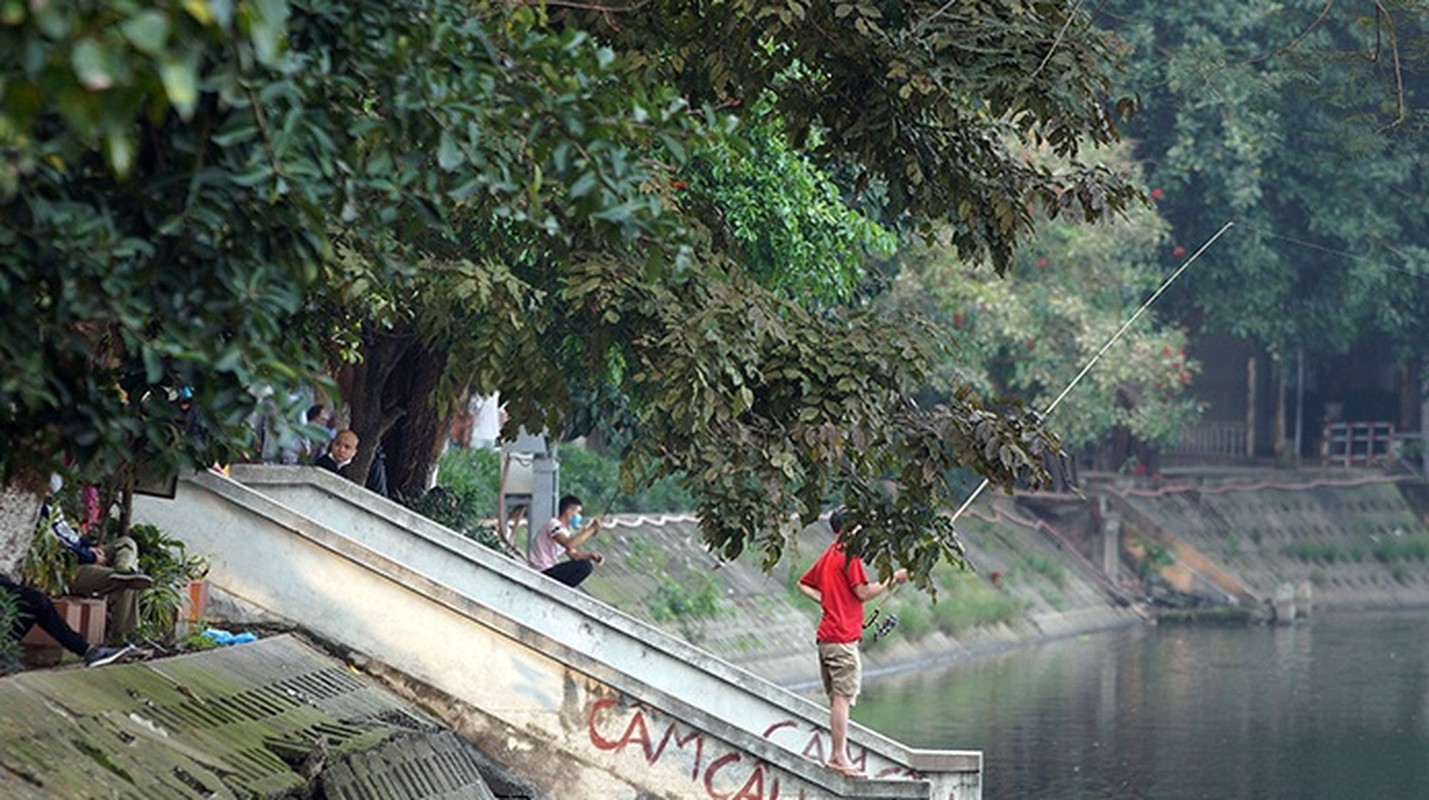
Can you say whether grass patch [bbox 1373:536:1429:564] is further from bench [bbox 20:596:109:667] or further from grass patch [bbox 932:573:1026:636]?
bench [bbox 20:596:109:667]

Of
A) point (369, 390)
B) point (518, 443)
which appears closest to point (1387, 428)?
point (518, 443)

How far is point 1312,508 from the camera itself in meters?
49.9

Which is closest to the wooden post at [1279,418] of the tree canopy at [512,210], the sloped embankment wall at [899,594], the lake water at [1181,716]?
the sloped embankment wall at [899,594]

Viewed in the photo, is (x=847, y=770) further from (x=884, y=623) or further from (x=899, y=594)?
(x=899, y=594)

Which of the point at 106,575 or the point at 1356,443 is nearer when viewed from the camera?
the point at 106,575

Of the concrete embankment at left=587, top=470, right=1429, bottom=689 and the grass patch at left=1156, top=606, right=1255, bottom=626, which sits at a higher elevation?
the concrete embankment at left=587, top=470, right=1429, bottom=689

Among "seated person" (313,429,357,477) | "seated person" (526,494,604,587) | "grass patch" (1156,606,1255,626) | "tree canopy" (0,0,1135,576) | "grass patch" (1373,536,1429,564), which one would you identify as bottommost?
"grass patch" (1156,606,1255,626)

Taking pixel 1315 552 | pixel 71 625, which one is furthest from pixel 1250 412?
pixel 71 625

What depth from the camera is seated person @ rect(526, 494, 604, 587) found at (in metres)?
20.5

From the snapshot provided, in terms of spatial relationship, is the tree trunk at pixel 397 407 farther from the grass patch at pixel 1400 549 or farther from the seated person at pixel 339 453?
the grass patch at pixel 1400 549

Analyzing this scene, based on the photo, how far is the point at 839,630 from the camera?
1612 centimetres

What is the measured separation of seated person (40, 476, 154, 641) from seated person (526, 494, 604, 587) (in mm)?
6736

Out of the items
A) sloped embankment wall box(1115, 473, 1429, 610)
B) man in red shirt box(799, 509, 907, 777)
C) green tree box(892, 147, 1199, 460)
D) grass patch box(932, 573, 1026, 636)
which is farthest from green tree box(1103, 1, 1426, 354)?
man in red shirt box(799, 509, 907, 777)

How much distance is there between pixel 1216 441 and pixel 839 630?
3886 cm
